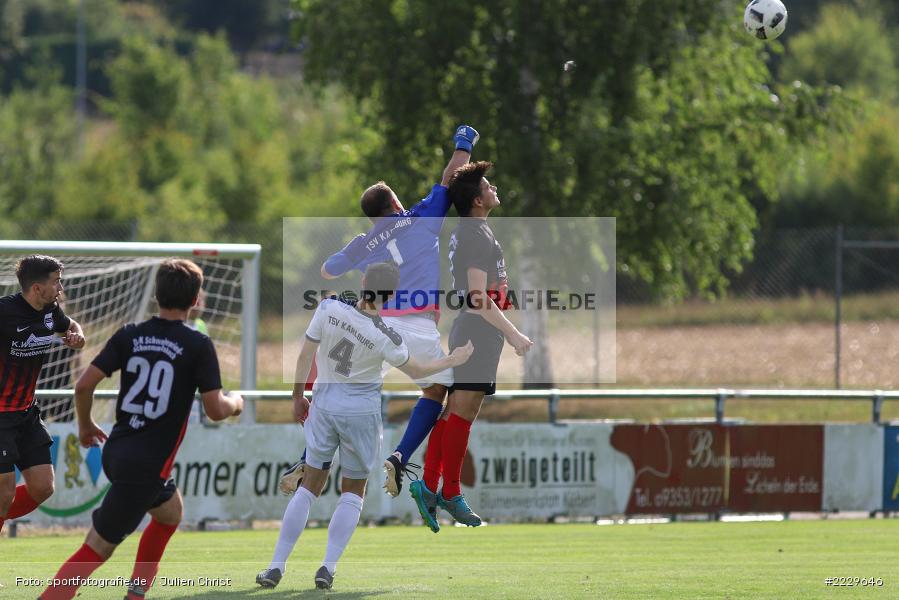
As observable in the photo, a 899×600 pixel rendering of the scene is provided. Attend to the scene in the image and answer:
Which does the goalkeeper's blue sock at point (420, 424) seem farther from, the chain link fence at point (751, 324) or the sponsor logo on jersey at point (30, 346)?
the chain link fence at point (751, 324)

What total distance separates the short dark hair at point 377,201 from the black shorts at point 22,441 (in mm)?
2693

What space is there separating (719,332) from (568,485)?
11.8 m

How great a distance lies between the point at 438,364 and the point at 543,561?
259 centimetres

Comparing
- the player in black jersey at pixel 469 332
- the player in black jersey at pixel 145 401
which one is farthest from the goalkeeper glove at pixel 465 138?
the player in black jersey at pixel 145 401

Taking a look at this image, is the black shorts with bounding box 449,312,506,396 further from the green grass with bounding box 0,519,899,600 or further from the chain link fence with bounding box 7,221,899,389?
the chain link fence with bounding box 7,221,899,389

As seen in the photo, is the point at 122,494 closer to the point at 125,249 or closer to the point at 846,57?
the point at 125,249

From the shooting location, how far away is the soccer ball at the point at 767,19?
1210 centimetres

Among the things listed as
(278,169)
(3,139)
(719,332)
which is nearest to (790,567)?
(719,332)

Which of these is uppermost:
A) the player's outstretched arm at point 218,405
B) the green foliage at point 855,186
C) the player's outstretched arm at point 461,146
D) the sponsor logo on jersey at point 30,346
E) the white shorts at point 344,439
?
the green foliage at point 855,186

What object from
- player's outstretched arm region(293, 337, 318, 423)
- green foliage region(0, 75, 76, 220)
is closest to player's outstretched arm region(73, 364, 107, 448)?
player's outstretched arm region(293, 337, 318, 423)

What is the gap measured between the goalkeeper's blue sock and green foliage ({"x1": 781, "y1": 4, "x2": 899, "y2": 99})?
173 feet

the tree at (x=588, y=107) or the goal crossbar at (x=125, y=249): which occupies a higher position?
the tree at (x=588, y=107)

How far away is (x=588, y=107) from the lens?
2286 cm

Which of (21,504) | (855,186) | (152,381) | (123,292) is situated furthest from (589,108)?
(152,381)
